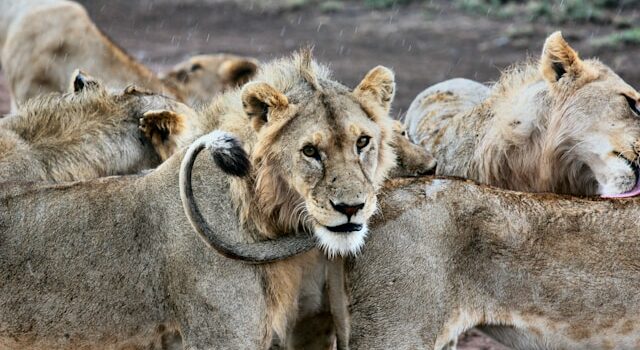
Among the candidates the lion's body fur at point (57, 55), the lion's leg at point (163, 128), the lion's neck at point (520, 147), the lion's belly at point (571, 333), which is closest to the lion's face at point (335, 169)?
the lion's belly at point (571, 333)

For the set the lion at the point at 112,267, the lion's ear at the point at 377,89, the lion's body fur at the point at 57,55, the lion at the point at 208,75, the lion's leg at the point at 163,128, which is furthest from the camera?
the lion at the point at 208,75

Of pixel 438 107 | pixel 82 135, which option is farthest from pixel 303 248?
pixel 438 107

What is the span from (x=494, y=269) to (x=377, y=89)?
32.7 inches

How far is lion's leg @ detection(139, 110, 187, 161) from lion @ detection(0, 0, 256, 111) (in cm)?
299

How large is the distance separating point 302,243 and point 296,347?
63 cm

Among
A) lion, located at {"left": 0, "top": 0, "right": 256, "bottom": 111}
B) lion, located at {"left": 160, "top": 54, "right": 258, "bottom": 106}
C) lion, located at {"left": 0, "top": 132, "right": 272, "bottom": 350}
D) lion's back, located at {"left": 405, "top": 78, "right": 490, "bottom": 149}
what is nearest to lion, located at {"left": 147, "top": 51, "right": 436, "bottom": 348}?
lion, located at {"left": 0, "top": 132, "right": 272, "bottom": 350}

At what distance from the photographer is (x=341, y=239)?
13.8 feet

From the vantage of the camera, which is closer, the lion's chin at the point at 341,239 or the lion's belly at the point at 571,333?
the lion's chin at the point at 341,239

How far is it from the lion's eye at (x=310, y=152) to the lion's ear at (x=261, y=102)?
18 cm

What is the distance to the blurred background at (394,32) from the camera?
13180 mm

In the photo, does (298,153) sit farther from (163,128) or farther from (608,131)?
(608,131)

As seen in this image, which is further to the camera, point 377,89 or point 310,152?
point 377,89

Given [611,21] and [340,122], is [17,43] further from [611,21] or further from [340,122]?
[611,21]

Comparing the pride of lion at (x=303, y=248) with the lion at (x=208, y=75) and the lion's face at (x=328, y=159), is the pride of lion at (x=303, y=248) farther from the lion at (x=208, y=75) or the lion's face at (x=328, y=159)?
the lion at (x=208, y=75)
